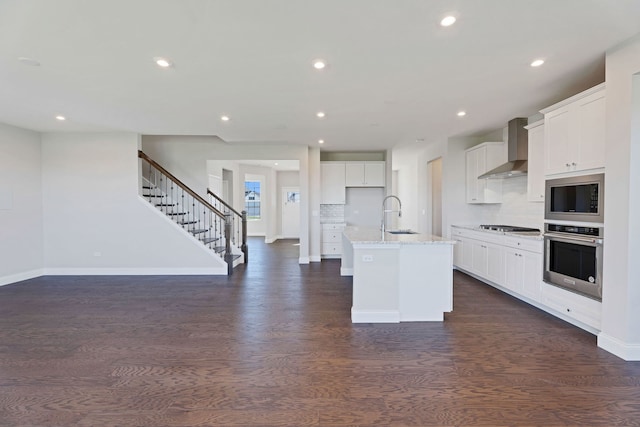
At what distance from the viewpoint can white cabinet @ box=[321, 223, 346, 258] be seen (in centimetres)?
700

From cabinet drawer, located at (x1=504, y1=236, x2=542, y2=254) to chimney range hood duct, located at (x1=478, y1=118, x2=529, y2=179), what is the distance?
1094 millimetres

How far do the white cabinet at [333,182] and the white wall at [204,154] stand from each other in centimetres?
78

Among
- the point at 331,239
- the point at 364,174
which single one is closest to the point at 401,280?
the point at 331,239

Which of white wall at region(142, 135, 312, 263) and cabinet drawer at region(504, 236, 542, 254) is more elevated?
white wall at region(142, 135, 312, 263)

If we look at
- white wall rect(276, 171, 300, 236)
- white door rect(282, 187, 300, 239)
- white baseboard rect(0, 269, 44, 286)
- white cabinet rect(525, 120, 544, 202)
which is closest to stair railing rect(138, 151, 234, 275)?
white baseboard rect(0, 269, 44, 286)

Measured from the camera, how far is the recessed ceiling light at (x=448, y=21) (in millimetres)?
2059

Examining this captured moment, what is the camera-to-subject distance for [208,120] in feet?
14.8

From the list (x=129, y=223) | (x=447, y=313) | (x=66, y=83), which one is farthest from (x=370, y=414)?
(x=129, y=223)

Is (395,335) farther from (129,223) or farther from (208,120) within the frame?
(129,223)

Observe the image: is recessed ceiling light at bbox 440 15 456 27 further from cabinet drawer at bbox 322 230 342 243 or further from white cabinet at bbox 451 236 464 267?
cabinet drawer at bbox 322 230 342 243

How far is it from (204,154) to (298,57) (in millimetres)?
4458

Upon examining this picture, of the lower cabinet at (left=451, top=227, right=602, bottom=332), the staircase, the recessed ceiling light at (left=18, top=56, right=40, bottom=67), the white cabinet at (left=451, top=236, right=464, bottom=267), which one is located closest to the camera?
the recessed ceiling light at (left=18, top=56, right=40, bottom=67)

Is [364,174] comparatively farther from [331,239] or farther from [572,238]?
[572,238]

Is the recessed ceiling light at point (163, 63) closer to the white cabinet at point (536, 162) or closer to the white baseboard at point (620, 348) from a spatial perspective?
the white cabinet at point (536, 162)
